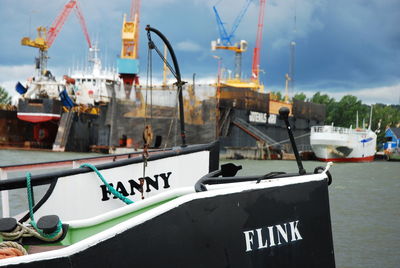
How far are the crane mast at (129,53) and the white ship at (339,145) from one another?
74.5ft

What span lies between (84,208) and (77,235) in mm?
2652

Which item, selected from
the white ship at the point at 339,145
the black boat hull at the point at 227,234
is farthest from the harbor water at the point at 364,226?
the white ship at the point at 339,145

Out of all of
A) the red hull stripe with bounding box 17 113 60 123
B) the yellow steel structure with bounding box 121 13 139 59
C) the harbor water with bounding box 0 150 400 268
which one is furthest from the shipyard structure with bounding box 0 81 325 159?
the harbor water with bounding box 0 150 400 268

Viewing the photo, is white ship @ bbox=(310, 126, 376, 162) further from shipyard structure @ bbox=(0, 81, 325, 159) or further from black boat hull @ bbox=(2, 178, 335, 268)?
black boat hull @ bbox=(2, 178, 335, 268)

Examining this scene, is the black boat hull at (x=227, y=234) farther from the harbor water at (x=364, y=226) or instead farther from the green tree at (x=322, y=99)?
the green tree at (x=322, y=99)

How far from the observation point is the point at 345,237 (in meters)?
10.9

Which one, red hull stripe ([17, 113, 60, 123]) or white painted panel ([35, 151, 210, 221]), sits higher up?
white painted panel ([35, 151, 210, 221])

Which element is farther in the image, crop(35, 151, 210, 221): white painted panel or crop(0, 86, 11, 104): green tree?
crop(0, 86, 11, 104): green tree

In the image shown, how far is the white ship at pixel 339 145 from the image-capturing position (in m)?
47.2

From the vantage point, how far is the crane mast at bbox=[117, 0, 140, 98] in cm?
5794

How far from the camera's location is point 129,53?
60.9m

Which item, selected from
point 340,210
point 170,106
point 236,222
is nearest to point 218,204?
point 236,222

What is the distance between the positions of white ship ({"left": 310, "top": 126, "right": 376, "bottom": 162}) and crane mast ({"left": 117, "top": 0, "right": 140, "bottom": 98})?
22.7 m

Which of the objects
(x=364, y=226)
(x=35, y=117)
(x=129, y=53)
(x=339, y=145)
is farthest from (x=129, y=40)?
(x=364, y=226)
